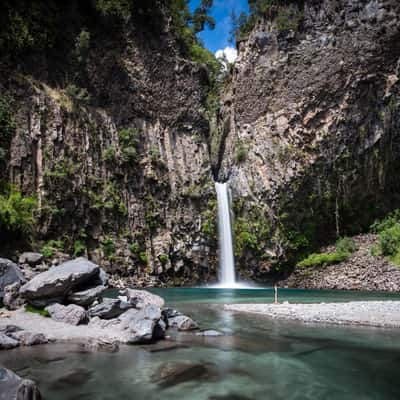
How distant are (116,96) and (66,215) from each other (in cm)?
1171

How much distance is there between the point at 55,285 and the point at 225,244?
70.9 feet

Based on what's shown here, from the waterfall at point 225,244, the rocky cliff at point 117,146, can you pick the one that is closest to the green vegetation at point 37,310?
the rocky cliff at point 117,146

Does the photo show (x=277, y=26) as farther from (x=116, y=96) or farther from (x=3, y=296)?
(x=3, y=296)

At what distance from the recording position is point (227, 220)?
105ft

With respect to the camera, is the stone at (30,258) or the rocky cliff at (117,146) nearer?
the stone at (30,258)

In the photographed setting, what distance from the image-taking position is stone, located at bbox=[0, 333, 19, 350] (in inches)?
320

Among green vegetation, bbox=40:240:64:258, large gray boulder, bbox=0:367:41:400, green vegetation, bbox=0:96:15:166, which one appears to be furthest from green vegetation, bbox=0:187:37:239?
large gray boulder, bbox=0:367:41:400

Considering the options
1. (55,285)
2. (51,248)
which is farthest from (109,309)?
(51,248)

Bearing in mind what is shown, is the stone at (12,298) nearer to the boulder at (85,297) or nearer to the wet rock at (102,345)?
the boulder at (85,297)

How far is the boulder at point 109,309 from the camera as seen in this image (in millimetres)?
10680

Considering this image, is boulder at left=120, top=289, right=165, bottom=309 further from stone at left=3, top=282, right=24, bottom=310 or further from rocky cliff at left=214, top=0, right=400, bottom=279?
rocky cliff at left=214, top=0, right=400, bottom=279

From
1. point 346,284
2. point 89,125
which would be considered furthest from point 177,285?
point 89,125

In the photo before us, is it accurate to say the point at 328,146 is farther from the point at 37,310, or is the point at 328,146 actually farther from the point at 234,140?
the point at 37,310

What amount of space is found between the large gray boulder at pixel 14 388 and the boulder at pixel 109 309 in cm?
543
